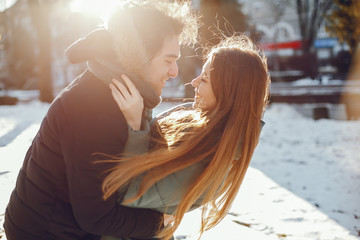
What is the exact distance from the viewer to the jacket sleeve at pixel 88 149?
1.58 meters

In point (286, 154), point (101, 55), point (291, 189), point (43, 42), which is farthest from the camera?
point (43, 42)

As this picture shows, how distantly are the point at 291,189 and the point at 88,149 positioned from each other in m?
4.11

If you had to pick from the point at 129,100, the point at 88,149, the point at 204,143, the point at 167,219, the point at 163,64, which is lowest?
the point at 167,219

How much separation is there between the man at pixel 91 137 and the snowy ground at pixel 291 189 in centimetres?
152

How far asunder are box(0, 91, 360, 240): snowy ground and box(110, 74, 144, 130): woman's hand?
1906 mm

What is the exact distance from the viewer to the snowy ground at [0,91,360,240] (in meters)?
3.66

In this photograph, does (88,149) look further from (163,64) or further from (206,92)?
(206,92)

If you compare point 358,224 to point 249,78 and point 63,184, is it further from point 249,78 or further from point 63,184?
point 63,184

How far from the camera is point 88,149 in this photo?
158cm

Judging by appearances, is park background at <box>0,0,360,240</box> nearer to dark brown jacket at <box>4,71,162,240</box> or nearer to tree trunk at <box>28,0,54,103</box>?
tree trunk at <box>28,0,54,103</box>

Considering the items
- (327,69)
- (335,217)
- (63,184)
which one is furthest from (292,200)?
(327,69)

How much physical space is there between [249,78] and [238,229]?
2084mm

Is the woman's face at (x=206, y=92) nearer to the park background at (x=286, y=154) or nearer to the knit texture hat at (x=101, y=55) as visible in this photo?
the park background at (x=286, y=154)

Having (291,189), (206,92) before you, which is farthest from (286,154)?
(206,92)
